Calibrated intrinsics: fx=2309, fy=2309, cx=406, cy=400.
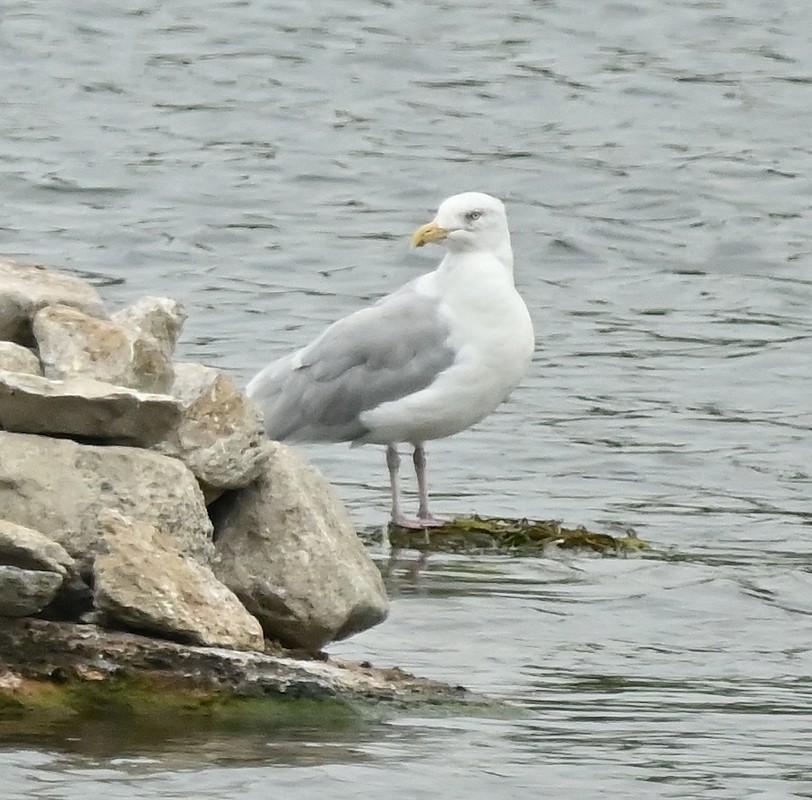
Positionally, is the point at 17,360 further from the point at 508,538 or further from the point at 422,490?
the point at 422,490

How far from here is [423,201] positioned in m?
18.8

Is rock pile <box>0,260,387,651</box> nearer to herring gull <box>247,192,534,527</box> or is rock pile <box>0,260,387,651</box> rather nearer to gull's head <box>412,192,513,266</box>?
herring gull <box>247,192,534,527</box>

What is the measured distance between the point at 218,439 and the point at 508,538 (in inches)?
109

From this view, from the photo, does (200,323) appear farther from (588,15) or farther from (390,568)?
(588,15)

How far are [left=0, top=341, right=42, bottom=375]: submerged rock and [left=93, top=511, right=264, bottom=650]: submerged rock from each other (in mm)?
715

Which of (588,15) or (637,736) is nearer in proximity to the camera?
(637,736)

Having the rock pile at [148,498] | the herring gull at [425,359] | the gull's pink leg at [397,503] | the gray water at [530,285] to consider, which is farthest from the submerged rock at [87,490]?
the herring gull at [425,359]

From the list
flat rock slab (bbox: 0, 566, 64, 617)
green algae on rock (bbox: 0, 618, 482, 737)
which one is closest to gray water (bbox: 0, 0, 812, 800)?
green algae on rock (bbox: 0, 618, 482, 737)

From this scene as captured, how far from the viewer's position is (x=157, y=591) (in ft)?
20.2

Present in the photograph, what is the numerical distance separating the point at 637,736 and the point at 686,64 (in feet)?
56.3

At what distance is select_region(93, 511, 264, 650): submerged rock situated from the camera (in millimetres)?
6148

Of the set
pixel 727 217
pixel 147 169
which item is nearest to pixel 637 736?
pixel 727 217

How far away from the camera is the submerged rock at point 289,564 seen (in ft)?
22.4

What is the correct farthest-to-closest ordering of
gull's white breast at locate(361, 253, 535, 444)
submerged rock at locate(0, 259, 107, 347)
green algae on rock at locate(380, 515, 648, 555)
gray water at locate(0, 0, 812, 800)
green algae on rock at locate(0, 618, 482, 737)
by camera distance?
gull's white breast at locate(361, 253, 535, 444), green algae on rock at locate(380, 515, 648, 555), submerged rock at locate(0, 259, 107, 347), gray water at locate(0, 0, 812, 800), green algae on rock at locate(0, 618, 482, 737)
